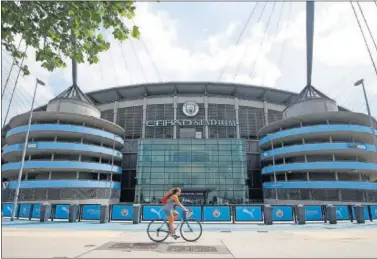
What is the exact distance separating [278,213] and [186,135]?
125 ft

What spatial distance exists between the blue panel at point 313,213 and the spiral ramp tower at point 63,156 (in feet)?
109

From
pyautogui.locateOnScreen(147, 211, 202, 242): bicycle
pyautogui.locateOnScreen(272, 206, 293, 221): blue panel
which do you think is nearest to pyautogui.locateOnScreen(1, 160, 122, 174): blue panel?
pyautogui.locateOnScreen(272, 206, 293, 221): blue panel

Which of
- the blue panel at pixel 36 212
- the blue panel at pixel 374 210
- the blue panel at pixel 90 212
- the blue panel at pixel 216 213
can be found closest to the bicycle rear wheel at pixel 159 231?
the blue panel at pixel 216 213

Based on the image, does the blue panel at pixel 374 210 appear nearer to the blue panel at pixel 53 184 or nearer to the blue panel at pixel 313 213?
the blue panel at pixel 313 213

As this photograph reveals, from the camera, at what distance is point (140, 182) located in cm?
4666

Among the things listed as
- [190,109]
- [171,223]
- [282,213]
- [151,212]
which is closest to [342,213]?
[282,213]

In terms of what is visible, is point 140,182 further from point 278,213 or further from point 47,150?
point 278,213

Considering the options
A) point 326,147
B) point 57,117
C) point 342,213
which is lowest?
point 342,213

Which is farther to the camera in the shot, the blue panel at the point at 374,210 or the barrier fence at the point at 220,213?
the blue panel at the point at 374,210

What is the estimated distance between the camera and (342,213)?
1820 centimetres

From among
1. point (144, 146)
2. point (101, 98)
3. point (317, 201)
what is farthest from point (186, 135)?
point (317, 201)

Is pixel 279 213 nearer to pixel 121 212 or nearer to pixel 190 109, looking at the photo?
pixel 121 212

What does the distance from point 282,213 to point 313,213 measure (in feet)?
7.53

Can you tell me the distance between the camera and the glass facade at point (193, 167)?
150 feet
